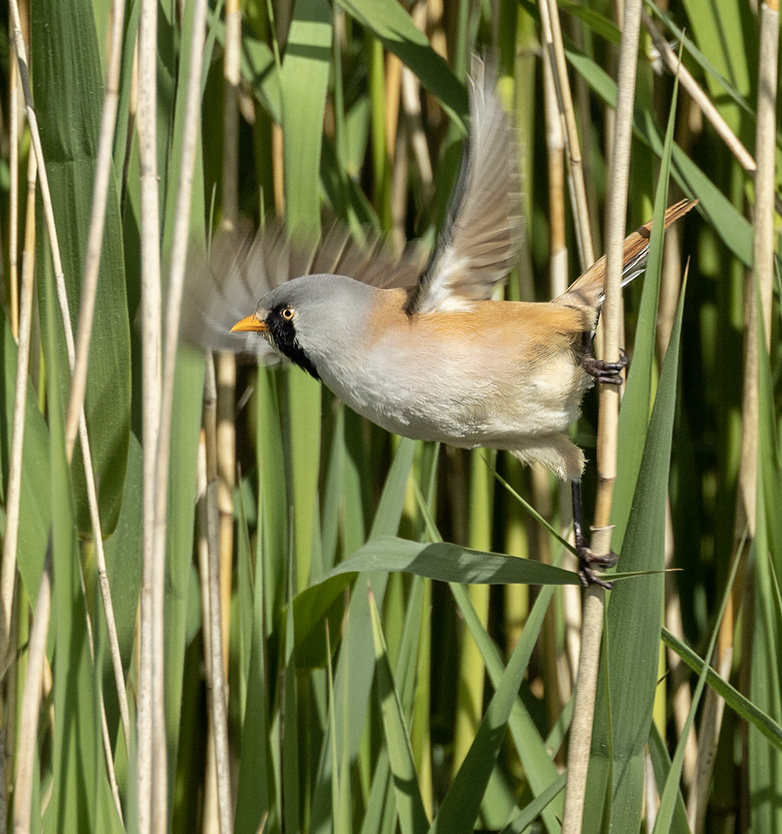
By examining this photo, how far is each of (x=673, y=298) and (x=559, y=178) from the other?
251 mm

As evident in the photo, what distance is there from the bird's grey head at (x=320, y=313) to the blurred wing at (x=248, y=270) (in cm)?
7

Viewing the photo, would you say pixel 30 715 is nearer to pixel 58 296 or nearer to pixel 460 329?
pixel 58 296

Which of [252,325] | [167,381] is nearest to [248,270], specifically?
[252,325]

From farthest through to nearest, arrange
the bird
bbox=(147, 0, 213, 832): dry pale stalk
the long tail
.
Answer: the long tail < the bird < bbox=(147, 0, 213, 832): dry pale stalk

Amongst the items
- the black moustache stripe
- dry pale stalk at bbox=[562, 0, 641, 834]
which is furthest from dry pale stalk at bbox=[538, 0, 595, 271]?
the black moustache stripe

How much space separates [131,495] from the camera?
0.98 metres

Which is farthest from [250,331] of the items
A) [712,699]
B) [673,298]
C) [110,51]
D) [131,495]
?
[712,699]

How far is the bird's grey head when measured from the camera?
0.96m

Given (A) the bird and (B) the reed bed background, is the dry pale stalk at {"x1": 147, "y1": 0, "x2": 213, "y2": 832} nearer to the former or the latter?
(B) the reed bed background

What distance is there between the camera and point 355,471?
1194mm

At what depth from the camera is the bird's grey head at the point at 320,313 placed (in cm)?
96

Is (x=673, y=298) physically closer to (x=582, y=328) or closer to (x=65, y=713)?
(x=582, y=328)

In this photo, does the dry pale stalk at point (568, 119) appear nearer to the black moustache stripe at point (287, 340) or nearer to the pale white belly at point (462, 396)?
the pale white belly at point (462, 396)

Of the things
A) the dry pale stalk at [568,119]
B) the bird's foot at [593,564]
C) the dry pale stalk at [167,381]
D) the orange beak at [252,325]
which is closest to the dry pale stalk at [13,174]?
the orange beak at [252,325]
